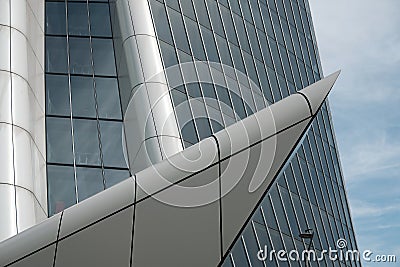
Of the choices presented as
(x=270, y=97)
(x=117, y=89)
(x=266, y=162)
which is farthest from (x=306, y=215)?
(x=266, y=162)

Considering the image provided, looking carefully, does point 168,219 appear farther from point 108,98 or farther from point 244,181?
point 108,98

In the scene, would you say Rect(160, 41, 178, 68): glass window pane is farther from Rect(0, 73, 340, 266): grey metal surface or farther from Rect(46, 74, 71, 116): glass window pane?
Rect(0, 73, 340, 266): grey metal surface

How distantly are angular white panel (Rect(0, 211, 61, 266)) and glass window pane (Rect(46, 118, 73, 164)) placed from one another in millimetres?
10350

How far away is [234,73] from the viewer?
31281 millimetres

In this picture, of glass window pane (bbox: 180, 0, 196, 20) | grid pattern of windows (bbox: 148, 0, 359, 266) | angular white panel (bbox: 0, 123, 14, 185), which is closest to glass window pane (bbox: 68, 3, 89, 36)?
grid pattern of windows (bbox: 148, 0, 359, 266)

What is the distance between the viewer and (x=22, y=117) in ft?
66.9

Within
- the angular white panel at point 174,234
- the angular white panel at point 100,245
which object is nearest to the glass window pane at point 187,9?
Answer: the angular white panel at point 174,234

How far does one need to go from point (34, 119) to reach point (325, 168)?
2317 cm

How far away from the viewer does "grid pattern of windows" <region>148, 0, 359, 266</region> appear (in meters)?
25.7

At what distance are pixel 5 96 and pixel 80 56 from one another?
6.51 metres

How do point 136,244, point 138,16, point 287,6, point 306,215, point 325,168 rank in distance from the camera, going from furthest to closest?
point 287,6 < point 325,168 < point 306,215 < point 138,16 < point 136,244

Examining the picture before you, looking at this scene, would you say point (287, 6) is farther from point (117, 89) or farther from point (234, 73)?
point (117, 89)

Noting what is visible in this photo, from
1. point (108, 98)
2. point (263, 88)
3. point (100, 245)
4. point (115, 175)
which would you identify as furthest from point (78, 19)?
point (100, 245)

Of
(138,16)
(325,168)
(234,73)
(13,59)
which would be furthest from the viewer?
(325,168)
